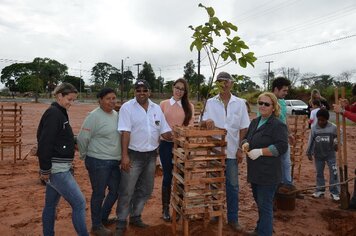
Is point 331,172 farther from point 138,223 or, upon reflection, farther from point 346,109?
point 138,223

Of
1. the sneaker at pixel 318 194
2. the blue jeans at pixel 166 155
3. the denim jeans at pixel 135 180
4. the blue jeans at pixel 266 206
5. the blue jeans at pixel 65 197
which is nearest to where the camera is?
the blue jeans at pixel 65 197

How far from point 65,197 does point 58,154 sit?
464 millimetres

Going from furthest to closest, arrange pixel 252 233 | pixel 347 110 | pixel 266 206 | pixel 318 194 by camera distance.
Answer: pixel 318 194
pixel 347 110
pixel 252 233
pixel 266 206

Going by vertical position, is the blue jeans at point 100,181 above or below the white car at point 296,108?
below

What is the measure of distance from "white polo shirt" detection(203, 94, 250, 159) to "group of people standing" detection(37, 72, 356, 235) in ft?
0.04

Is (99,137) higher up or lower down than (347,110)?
lower down

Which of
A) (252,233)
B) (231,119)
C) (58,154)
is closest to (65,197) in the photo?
(58,154)

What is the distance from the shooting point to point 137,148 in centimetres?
400

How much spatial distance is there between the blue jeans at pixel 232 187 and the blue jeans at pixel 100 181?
1.41 metres

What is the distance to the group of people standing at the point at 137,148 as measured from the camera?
3.40m

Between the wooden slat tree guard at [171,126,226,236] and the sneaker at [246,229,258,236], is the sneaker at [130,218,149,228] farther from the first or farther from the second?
the sneaker at [246,229,258,236]

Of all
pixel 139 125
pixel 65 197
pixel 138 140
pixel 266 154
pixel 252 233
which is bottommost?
pixel 252 233

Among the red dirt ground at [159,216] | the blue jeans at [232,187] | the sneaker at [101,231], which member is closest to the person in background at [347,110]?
the red dirt ground at [159,216]

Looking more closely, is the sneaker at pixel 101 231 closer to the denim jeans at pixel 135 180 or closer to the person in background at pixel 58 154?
the denim jeans at pixel 135 180
